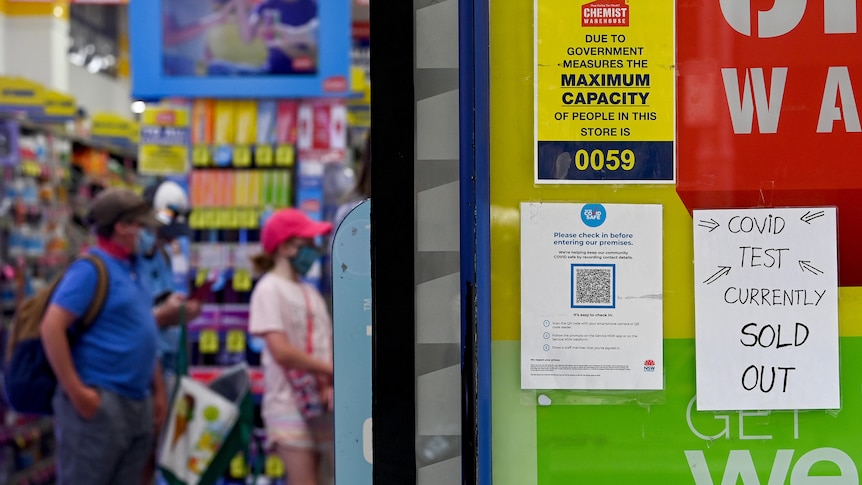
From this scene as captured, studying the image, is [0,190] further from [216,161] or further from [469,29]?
[469,29]

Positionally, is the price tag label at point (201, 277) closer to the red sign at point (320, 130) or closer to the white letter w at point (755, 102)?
the red sign at point (320, 130)

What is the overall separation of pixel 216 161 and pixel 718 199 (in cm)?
597

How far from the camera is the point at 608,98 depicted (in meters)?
1.44

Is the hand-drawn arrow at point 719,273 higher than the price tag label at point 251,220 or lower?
lower

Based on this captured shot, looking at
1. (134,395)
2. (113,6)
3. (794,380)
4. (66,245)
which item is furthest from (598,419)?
(113,6)

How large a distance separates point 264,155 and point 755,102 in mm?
5865

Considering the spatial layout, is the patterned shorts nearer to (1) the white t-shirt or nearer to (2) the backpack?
(1) the white t-shirt

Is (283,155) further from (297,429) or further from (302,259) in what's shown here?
(297,429)

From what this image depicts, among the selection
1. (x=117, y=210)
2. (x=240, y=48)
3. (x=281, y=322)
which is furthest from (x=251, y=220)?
(x=281, y=322)

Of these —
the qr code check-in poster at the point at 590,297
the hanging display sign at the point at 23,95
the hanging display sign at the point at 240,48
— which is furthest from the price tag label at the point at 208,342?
the qr code check-in poster at the point at 590,297

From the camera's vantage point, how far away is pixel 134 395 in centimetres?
453

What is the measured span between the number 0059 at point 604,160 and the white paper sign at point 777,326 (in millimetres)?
133

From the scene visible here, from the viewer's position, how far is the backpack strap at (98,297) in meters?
4.37

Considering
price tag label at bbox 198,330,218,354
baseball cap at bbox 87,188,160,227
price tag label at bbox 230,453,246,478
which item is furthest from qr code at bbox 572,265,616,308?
price tag label at bbox 198,330,218,354
